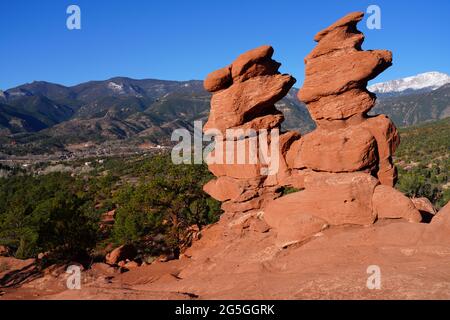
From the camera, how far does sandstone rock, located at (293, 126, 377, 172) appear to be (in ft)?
65.4

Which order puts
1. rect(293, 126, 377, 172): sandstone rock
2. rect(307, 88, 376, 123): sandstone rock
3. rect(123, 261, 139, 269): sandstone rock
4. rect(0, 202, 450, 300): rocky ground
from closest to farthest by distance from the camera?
1. rect(0, 202, 450, 300): rocky ground
2. rect(293, 126, 377, 172): sandstone rock
3. rect(307, 88, 376, 123): sandstone rock
4. rect(123, 261, 139, 269): sandstone rock

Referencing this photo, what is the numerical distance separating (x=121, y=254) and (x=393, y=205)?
22429 mm

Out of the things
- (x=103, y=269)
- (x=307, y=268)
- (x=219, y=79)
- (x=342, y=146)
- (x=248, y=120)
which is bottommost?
(x=103, y=269)

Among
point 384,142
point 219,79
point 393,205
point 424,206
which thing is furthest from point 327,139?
point 424,206

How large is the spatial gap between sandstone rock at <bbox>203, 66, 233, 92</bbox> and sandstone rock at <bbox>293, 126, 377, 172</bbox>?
640cm

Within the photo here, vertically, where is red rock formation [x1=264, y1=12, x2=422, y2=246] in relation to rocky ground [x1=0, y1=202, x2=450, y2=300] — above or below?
above

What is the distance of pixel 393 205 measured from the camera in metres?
18.8

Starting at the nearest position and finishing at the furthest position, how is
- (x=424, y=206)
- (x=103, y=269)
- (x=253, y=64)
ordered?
1. (x=253, y=64)
2. (x=424, y=206)
3. (x=103, y=269)

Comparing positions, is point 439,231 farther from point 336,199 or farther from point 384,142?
point 384,142

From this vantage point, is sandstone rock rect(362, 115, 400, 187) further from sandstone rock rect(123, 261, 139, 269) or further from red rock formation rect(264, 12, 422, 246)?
sandstone rock rect(123, 261, 139, 269)

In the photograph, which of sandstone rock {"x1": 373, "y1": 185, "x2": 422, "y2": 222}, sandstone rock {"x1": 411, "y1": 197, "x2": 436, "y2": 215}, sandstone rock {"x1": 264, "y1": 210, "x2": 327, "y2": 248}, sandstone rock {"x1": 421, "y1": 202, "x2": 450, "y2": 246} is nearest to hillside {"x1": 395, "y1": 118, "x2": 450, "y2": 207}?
sandstone rock {"x1": 411, "y1": 197, "x2": 436, "y2": 215}
